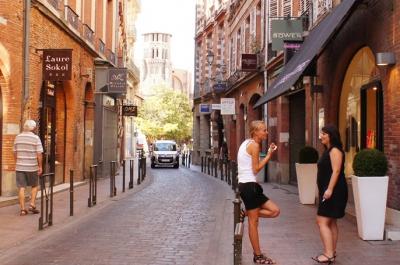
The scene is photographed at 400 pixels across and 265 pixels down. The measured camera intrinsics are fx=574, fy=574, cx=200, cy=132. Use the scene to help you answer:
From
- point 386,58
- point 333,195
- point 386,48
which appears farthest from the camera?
point 386,48

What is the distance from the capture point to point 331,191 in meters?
6.86

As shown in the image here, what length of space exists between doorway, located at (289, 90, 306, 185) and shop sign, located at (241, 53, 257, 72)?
13.7 ft

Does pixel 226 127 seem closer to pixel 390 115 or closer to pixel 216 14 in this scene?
pixel 216 14

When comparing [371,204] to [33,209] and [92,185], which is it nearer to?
[33,209]

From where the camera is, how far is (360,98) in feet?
39.6

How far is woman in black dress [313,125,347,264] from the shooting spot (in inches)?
272

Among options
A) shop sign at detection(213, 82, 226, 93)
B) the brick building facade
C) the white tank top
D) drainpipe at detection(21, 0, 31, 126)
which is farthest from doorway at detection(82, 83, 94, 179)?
the white tank top

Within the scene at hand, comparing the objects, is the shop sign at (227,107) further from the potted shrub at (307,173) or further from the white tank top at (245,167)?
the white tank top at (245,167)

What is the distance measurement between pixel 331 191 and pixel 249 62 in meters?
17.5

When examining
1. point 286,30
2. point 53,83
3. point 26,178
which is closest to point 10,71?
point 26,178

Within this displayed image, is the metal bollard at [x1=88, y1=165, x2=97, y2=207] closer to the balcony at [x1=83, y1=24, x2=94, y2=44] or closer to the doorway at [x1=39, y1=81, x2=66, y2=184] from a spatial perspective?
the doorway at [x1=39, y1=81, x2=66, y2=184]

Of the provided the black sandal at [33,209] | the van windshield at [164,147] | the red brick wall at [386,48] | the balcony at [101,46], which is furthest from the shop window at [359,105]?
the van windshield at [164,147]

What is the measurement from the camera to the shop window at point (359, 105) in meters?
11.2

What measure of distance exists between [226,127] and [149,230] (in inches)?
941
